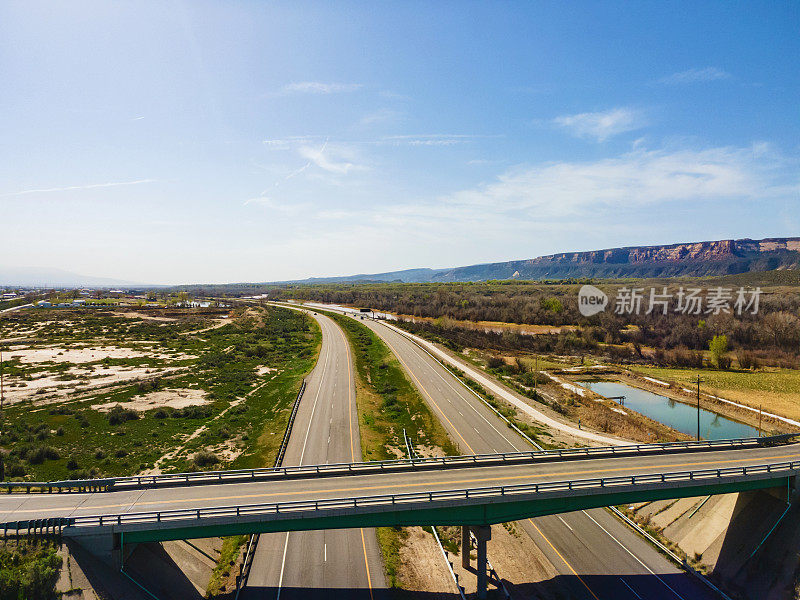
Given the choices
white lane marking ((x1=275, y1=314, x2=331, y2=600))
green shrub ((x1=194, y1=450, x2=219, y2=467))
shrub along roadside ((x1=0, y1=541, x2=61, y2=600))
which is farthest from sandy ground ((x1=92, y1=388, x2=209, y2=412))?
shrub along roadside ((x1=0, y1=541, x2=61, y2=600))

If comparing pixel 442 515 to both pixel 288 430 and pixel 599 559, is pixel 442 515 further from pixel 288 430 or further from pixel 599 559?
pixel 288 430

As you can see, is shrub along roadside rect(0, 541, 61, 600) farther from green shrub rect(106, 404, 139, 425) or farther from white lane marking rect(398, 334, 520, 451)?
white lane marking rect(398, 334, 520, 451)

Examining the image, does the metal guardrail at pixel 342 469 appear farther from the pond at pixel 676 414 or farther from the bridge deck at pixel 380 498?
the pond at pixel 676 414

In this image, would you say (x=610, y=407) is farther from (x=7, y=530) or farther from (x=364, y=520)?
(x=7, y=530)

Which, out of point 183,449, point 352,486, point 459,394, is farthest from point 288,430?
point 459,394

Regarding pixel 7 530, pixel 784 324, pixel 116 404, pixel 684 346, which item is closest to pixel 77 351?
pixel 116 404

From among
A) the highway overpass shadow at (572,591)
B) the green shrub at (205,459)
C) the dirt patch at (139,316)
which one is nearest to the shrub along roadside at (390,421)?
the highway overpass shadow at (572,591)
